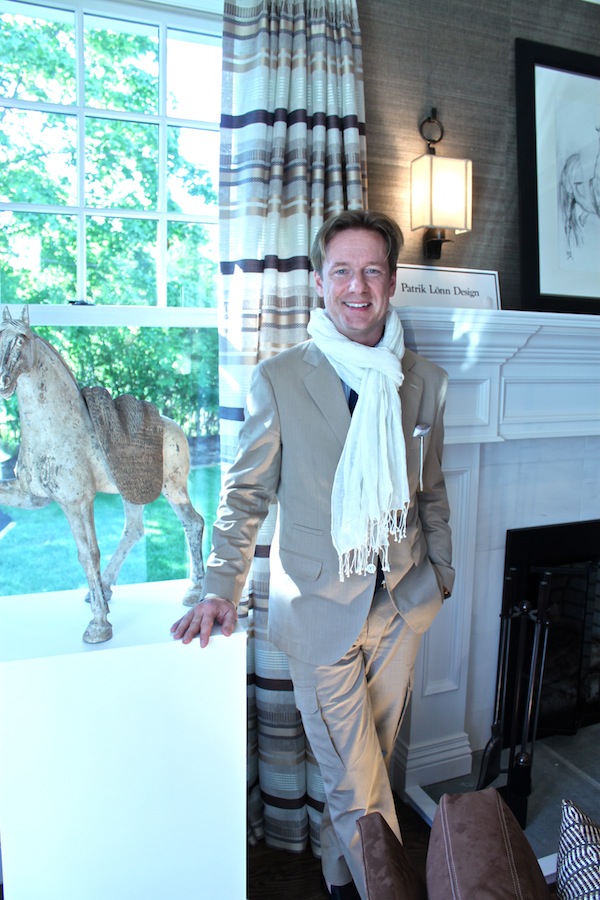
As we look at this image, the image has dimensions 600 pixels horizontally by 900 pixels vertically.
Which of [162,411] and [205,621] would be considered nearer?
[205,621]

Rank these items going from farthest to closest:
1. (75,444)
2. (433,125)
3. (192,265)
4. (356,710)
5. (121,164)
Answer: (433,125)
(192,265)
(121,164)
(356,710)
(75,444)

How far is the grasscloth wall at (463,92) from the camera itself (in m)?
2.25

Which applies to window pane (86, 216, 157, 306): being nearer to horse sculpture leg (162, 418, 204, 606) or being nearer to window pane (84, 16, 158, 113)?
window pane (84, 16, 158, 113)

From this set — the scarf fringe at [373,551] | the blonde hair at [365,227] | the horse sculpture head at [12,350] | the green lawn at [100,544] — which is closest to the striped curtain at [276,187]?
the green lawn at [100,544]

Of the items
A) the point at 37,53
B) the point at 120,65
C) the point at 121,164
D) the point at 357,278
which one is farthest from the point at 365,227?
the point at 37,53

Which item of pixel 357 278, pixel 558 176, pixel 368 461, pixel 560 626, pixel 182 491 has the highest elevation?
pixel 558 176

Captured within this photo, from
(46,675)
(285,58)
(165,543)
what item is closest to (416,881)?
(46,675)

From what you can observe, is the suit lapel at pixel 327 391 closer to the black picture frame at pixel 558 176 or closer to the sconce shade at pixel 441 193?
the sconce shade at pixel 441 193

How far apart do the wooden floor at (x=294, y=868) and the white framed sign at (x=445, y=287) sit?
164 centimetres

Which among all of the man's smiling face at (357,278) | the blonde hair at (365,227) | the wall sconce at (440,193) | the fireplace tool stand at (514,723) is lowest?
the fireplace tool stand at (514,723)

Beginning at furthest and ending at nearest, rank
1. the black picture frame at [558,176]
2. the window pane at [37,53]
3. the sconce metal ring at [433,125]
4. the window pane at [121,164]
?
the black picture frame at [558,176] < the sconce metal ring at [433,125] < the window pane at [121,164] < the window pane at [37,53]

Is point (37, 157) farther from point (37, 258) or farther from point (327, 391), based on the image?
point (327, 391)

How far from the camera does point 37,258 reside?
78.4 inches

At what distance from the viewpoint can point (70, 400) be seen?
1.51m
